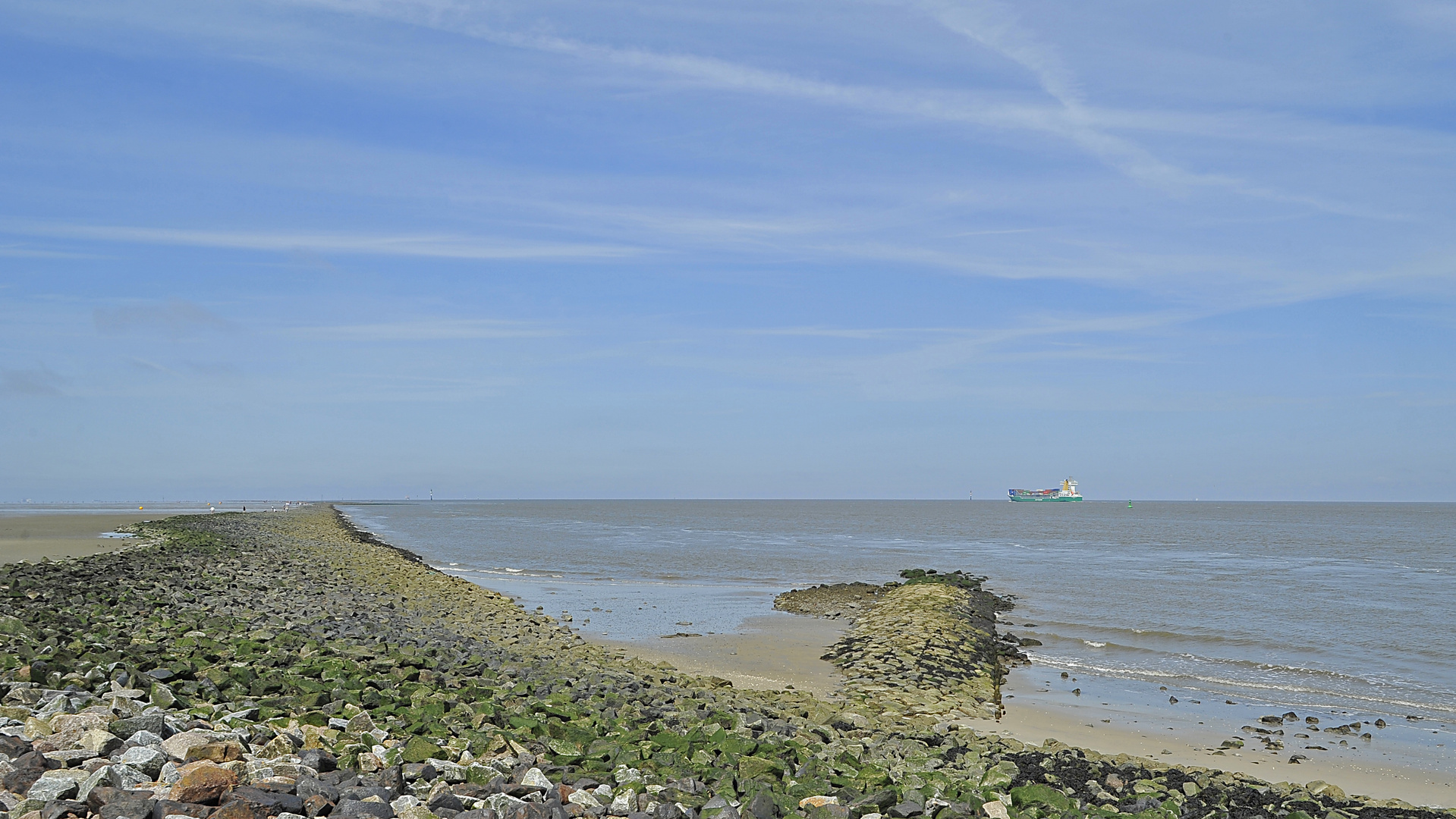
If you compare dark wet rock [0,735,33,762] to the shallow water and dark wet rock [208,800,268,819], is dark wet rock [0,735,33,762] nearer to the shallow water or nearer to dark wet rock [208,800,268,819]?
dark wet rock [208,800,268,819]

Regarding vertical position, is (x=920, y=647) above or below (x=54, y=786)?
below

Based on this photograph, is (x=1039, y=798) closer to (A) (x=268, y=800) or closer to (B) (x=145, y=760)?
(A) (x=268, y=800)

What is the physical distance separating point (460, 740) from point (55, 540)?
38138 mm

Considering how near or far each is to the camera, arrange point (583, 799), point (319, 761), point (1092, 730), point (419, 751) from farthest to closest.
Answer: point (1092, 730)
point (419, 751)
point (319, 761)
point (583, 799)

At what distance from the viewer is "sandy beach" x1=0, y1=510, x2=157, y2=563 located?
27875 mm

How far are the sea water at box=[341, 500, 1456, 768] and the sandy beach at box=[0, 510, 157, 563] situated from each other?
11830 mm

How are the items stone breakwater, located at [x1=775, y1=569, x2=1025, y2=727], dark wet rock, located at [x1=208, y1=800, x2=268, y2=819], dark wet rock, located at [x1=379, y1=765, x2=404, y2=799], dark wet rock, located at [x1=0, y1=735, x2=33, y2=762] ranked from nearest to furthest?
dark wet rock, located at [x1=208, y1=800, x2=268, y2=819]
dark wet rock, located at [x1=0, y1=735, x2=33, y2=762]
dark wet rock, located at [x1=379, y1=765, x2=404, y2=799]
stone breakwater, located at [x1=775, y1=569, x2=1025, y2=727]

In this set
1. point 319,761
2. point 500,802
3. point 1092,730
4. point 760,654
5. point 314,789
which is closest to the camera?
point 314,789

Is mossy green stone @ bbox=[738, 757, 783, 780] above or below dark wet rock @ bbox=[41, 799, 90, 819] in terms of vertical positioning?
below

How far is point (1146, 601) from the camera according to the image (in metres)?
26.9

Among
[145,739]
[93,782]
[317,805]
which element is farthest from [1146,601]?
[93,782]

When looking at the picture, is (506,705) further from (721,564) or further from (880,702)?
(721,564)

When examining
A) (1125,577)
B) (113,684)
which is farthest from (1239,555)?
(113,684)

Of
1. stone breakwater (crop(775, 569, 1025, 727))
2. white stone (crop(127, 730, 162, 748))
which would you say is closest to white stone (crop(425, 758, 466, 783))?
white stone (crop(127, 730, 162, 748))
